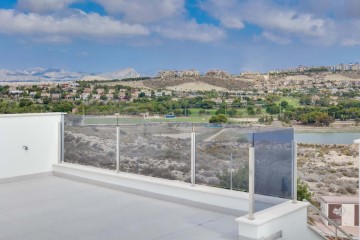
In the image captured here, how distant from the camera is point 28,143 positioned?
7.45 meters

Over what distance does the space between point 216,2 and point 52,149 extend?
Result: 109 meters

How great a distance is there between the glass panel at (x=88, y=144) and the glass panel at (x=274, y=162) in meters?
3.00

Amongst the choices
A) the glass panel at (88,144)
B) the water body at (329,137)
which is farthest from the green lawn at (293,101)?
the glass panel at (88,144)

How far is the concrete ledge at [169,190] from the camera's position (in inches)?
201

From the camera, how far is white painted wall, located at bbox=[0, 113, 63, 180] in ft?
23.5

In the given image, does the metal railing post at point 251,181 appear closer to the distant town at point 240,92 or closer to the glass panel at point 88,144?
the glass panel at point 88,144

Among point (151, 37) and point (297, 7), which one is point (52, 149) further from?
point (297, 7)

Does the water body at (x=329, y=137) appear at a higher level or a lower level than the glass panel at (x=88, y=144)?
lower

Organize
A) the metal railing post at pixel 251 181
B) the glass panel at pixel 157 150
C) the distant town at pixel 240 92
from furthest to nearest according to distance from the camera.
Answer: the distant town at pixel 240 92 < the glass panel at pixel 157 150 < the metal railing post at pixel 251 181

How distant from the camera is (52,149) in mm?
7738

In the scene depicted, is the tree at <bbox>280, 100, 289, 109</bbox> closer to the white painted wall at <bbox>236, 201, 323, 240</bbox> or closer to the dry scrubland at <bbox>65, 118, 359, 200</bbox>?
the dry scrubland at <bbox>65, 118, 359, 200</bbox>

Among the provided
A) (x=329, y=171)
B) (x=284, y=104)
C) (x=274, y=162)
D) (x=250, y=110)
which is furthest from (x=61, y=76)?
(x=274, y=162)

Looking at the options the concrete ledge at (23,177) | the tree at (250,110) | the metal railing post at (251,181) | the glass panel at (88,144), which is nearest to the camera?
the metal railing post at (251,181)

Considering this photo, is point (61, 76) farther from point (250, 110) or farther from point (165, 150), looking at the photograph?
point (165, 150)
